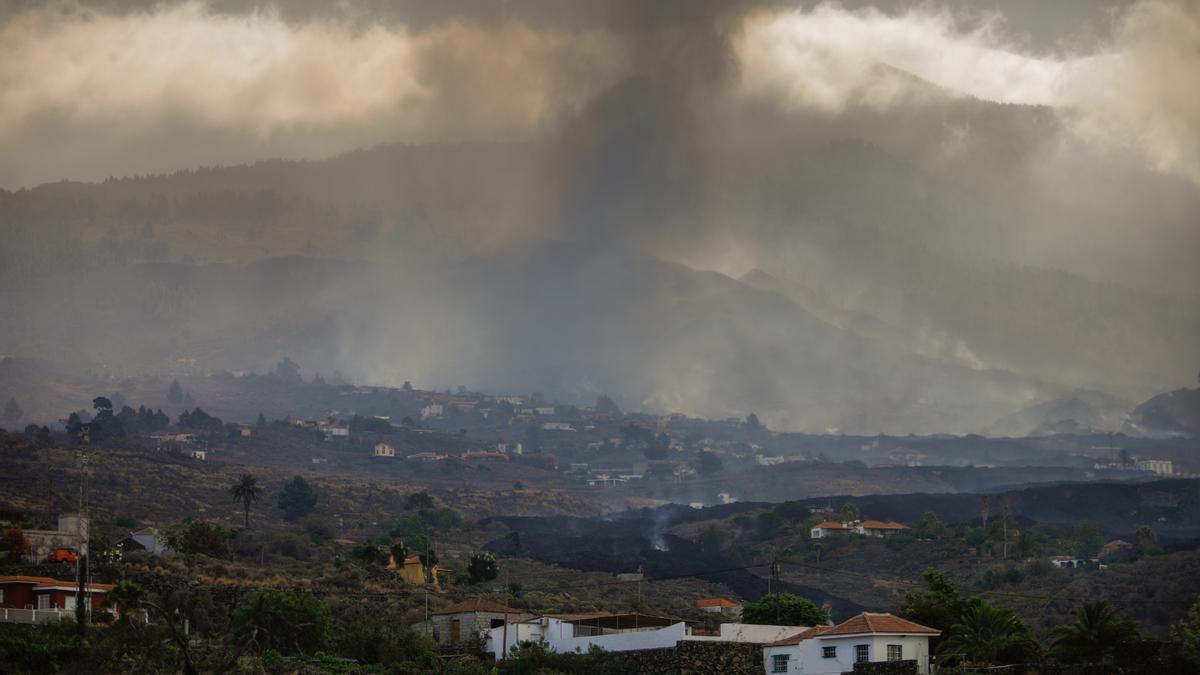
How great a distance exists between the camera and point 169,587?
95.7m

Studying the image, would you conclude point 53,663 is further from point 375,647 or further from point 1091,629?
point 1091,629

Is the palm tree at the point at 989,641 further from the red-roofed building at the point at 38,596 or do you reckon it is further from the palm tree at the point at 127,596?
the red-roofed building at the point at 38,596

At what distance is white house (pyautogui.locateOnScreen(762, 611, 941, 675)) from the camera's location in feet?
214

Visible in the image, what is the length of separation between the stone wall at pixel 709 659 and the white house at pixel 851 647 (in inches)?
26.8

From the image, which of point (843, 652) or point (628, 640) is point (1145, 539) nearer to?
→ point (628, 640)

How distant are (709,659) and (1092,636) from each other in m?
16.1

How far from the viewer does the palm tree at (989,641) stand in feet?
217

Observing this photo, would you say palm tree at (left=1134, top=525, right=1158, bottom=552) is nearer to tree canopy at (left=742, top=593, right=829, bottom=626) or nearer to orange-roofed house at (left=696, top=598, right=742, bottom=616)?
orange-roofed house at (left=696, top=598, right=742, bottom=616)

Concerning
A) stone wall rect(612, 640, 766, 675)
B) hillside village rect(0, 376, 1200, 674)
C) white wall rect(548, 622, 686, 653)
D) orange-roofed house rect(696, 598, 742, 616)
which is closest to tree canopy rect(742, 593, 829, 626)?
hillside village rect(0, 376, 1200, 674)

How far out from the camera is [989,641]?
6650 cm

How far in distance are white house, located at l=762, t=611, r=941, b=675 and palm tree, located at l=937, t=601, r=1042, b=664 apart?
46.7 inches

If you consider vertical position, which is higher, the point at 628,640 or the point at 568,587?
the point at 628,640

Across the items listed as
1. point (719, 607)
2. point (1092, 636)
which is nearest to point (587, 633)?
point (1092, 636)

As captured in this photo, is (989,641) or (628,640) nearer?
(989,641)
